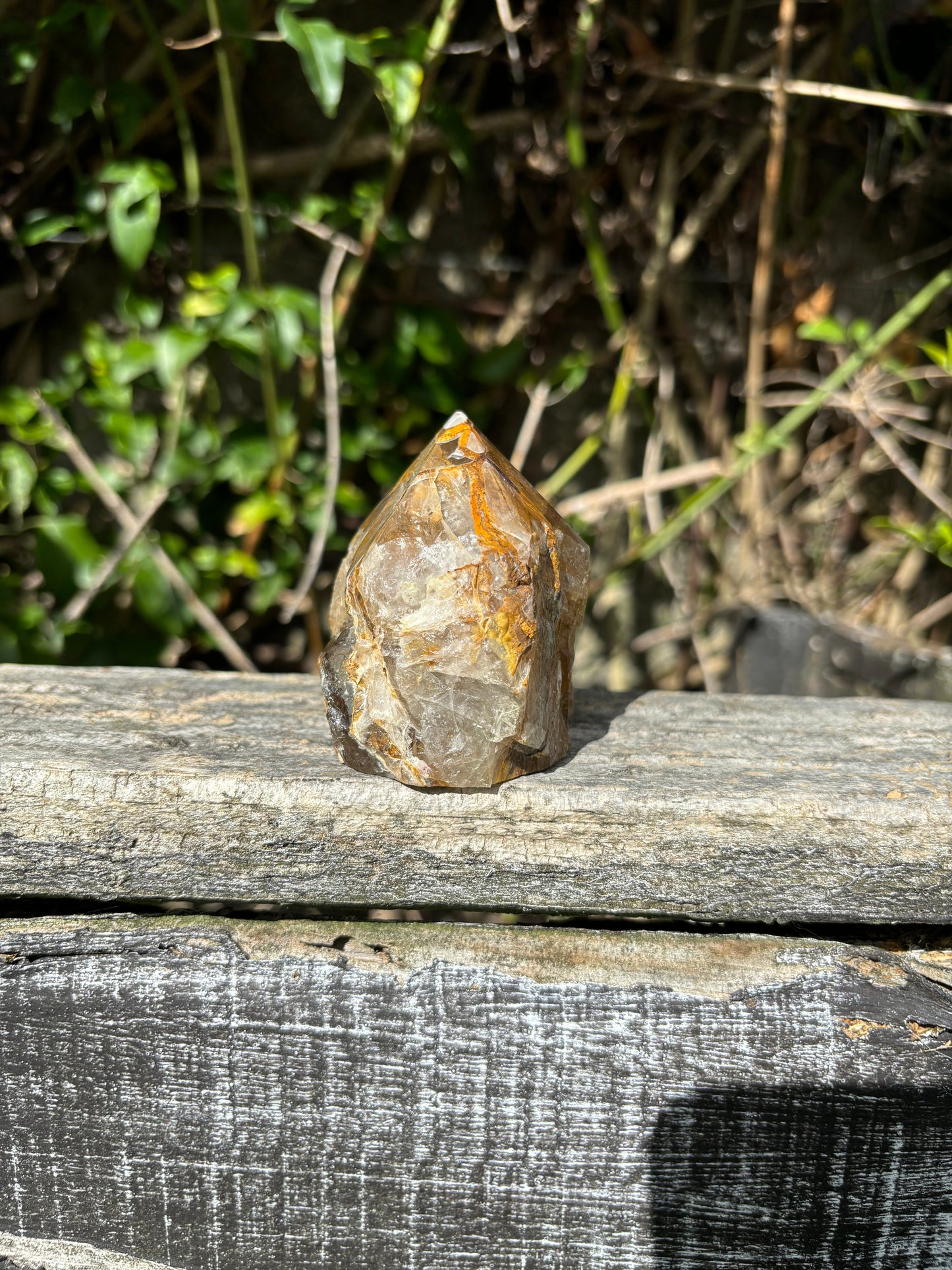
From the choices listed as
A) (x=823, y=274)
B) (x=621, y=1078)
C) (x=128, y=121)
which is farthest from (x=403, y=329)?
(x=621, y=1078)

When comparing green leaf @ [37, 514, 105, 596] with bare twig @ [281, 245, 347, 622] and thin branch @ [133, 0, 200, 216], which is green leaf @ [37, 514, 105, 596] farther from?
thin branch @ [133, 0, 200, 216]

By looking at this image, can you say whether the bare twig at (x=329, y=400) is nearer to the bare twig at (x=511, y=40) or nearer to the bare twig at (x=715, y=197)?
the bare twig at (x=511, y=40)

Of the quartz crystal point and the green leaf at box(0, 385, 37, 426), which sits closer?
the quartz crystal point

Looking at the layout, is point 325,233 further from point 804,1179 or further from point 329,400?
point 804,1179

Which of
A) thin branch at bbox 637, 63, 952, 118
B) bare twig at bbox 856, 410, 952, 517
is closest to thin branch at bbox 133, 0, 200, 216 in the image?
thin branch at bbox 637, 63, 952, 118

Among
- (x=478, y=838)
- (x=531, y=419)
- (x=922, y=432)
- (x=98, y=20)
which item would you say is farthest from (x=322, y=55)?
(x=922, y=432)

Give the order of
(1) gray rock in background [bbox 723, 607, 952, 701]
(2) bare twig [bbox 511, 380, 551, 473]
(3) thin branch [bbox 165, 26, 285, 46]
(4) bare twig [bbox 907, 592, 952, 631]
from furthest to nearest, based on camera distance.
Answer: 1. (4) bare twig [bbox 907, 592, 952, 631]
2. (1) gray rock in background [bbox 723, 607, 952, 701]
3. (2) bare twig [bbox 511, 380, 551, 473]
4. (3) thin branch [bbox 165, 26, 285, 46]
